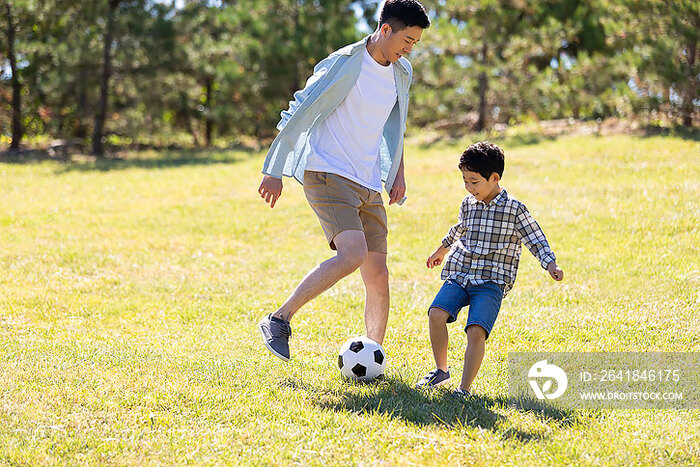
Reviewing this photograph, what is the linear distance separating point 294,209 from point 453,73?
27.8 ft

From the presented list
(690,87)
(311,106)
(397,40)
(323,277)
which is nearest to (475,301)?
(323,277)

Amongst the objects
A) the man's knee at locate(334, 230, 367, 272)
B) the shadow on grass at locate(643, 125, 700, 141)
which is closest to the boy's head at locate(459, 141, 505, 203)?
the man's knee at locate(334, 230, 367, 272)

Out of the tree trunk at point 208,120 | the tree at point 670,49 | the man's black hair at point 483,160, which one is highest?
the tree at point 670,49

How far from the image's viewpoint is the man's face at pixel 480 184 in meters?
4.09

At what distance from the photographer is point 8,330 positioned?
5383mm

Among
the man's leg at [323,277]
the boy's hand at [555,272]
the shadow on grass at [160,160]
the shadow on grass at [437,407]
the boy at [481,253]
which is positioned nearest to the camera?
the shadow on grass at [437,407]

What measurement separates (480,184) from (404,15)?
101 cm

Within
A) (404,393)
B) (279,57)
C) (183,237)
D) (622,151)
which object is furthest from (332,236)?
(279,57)

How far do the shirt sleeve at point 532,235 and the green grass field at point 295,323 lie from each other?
79 cm

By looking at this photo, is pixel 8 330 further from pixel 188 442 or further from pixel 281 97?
pixel 281 97

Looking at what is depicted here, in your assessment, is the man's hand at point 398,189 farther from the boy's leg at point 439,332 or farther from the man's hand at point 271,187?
the boy's leg at point 439,332

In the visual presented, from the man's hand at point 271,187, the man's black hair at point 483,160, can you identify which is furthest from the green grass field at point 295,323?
the man's black hair at point 483,160

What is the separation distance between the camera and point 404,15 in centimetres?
420

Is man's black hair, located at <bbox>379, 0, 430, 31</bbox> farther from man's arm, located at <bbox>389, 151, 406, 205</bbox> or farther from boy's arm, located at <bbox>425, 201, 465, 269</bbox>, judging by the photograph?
boy's arm, located at <bbox>425, 201, 465, 269</bbox>
